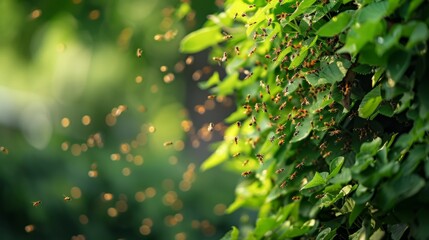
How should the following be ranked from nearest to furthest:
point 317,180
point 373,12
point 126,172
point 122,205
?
point 373,12
point 317,180
point 126,172
point 122,205

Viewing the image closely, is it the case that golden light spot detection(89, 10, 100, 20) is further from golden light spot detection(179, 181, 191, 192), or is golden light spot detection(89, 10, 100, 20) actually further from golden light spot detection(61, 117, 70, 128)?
golden light spot detection(179, 181, 191, 192)

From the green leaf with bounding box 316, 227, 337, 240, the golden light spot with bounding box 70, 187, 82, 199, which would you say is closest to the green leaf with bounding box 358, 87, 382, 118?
the green leaf with bounding box 316, 227, 337, 240

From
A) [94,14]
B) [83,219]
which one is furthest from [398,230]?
[83,219]

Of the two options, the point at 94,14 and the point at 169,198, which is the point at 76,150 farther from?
the point at 94,14

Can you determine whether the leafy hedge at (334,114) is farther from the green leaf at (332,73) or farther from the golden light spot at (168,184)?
the golden light spot at (168,184)

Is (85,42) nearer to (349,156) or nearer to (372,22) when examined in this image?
(349,156)

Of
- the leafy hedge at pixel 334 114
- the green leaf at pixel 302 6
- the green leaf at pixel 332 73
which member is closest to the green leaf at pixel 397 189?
the leafy hedge at pixel 334 114
